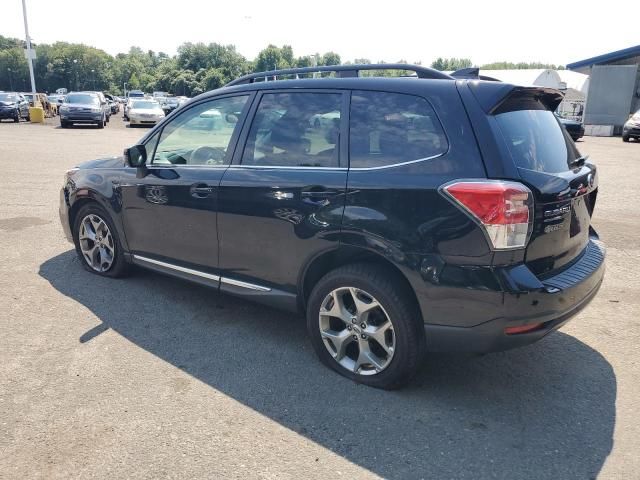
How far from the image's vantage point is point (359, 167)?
3.27 meters

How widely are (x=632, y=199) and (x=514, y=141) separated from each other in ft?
26.4

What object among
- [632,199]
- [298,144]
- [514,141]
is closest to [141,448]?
[298,144]

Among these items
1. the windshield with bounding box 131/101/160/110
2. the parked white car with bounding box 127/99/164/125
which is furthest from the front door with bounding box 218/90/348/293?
the windshield with bounding box 131/101/160/110

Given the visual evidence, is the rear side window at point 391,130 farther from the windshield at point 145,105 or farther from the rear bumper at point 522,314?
the windshield at point 145,105

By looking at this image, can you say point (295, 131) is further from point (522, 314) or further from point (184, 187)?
point (522, 314)

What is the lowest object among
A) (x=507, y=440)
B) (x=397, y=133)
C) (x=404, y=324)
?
(x=507, y=440)

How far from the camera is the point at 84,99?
2652cm

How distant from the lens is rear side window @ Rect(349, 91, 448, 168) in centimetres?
307

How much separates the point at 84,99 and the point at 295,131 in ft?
86.4

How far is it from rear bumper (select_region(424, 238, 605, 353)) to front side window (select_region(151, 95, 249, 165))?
2.10 metres

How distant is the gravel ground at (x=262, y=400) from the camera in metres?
2.66

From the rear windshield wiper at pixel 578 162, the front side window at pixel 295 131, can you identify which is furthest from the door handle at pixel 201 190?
the rear windshield wiper at pixel 578 162

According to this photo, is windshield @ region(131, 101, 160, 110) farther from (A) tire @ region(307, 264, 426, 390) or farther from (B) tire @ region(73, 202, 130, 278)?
(A) tire @ region(307, 264, 426, 390)

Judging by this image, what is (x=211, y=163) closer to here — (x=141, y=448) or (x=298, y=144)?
(x=298, y=144)
